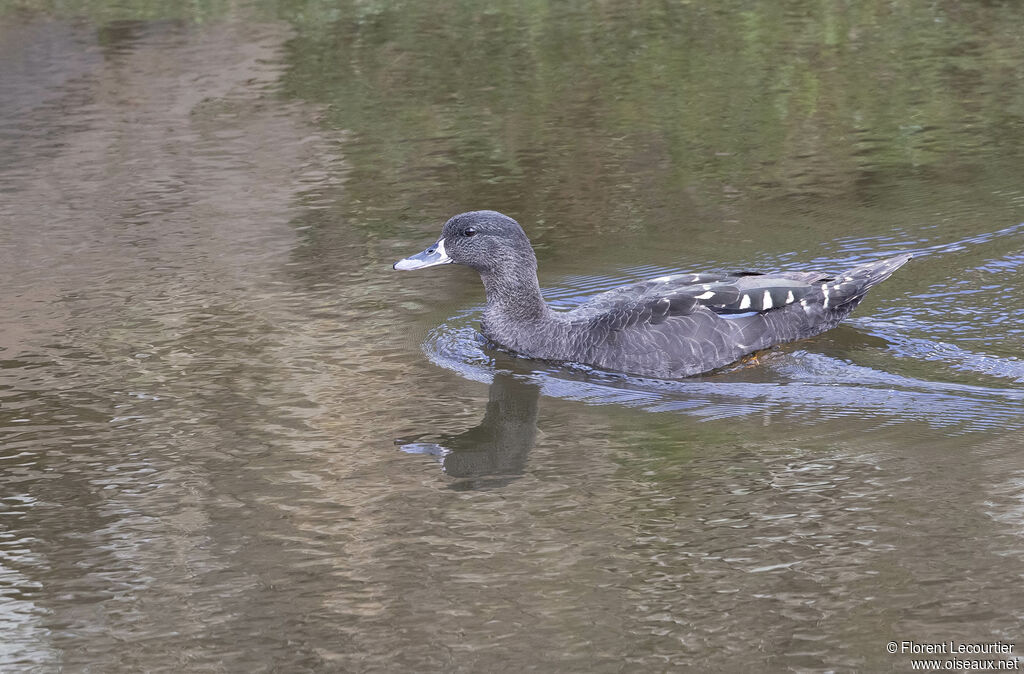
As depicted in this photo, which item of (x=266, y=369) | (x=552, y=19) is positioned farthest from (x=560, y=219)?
(x=552, y=19)

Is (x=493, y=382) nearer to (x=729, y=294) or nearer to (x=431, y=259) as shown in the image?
(x=431, y=259)

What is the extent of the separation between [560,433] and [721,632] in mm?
2294

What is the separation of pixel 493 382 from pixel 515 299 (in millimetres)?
721

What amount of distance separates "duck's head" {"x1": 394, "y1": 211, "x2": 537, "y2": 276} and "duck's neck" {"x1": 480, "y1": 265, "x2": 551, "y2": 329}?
0.06 metres

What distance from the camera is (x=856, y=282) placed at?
9164 mm

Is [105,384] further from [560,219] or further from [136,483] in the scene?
[560,219]

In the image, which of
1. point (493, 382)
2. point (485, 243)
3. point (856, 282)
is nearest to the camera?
point (493, 382)

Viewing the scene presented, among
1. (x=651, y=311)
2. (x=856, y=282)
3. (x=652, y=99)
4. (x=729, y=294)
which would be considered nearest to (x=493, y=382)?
(x=651, y=311)

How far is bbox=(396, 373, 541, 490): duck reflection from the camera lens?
7.34 metres

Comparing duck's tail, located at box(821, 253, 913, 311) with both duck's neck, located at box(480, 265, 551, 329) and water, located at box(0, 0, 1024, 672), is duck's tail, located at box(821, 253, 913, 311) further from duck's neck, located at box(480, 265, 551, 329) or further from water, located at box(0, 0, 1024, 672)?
duck's neck, located at box(480, 265, 551, 329)

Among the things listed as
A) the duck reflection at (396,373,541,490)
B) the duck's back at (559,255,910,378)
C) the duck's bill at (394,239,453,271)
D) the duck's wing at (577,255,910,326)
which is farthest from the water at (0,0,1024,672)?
the duck's bill at (394,239,453,271)

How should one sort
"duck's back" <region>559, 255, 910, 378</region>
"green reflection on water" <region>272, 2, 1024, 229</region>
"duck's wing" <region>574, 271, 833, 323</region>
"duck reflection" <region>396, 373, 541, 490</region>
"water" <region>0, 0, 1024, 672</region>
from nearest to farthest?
"water" <region>0, 0, 1024, 672</region> → "duck reflection" <region>396, 373, 541, 490</region> → "duck's back" <region>559, 255, 910, 378</region> → "duck's wing" <region>574, 271, 833, 323</region> → "green reflection on water" <region>272, 2, 1024, 229</region>

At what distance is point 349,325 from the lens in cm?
959

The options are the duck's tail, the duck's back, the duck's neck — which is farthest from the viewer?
the duck's neck
